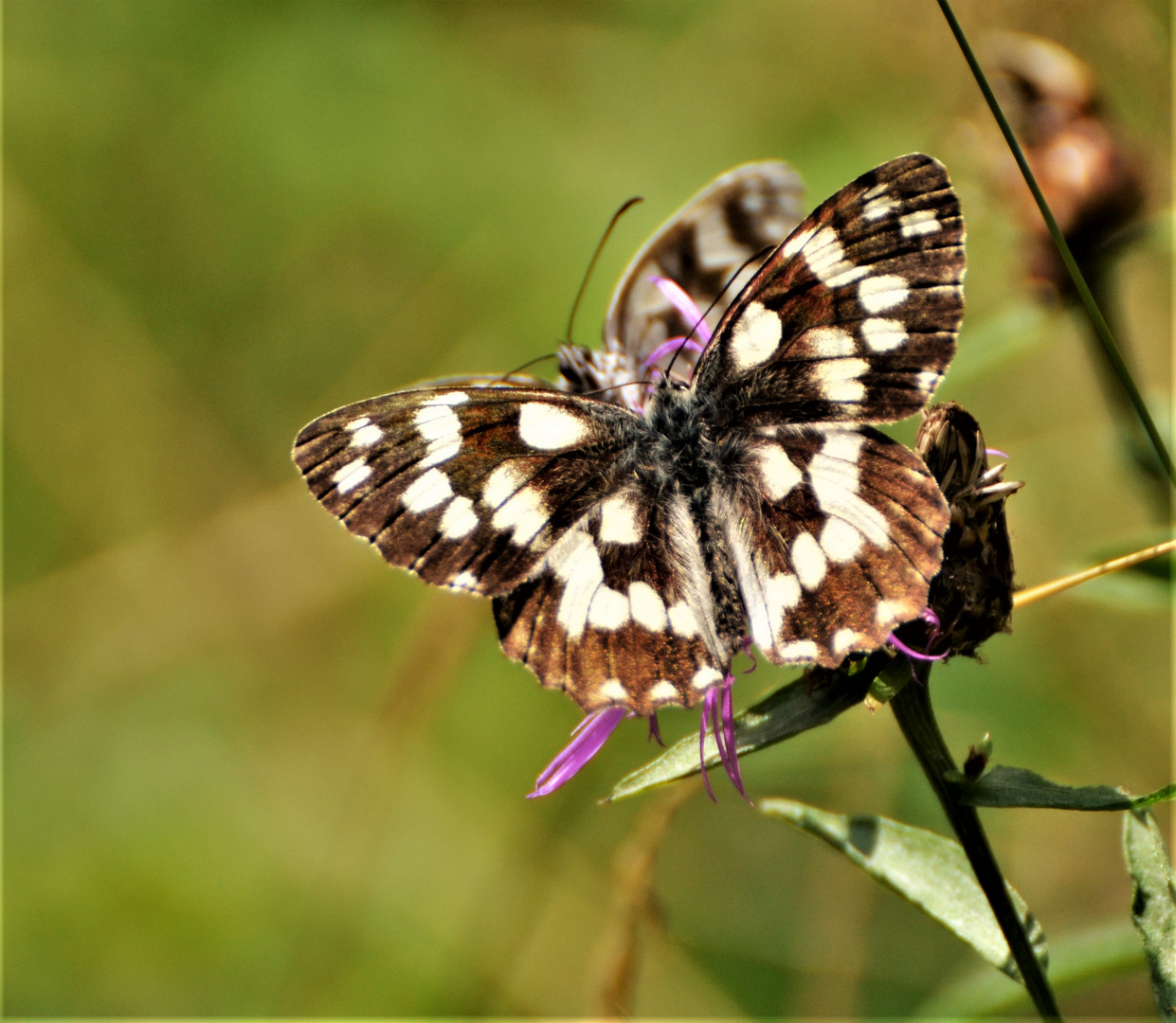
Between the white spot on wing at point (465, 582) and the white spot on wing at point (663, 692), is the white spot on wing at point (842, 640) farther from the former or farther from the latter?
the white spot on wing at point (465, 582)

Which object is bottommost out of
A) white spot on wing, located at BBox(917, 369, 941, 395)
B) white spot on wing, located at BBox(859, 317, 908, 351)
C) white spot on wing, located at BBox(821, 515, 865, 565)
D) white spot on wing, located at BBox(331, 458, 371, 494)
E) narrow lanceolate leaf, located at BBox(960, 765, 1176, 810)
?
narrow lanceolate leaf, located at BBox(960, 765, 1176, 810)

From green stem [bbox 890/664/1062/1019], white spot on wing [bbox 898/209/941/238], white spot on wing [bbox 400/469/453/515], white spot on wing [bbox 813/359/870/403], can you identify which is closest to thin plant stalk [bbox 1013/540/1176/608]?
green stem [bbox 890/664/1062/1019]

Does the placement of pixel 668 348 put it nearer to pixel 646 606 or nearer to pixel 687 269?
pixel 687 269

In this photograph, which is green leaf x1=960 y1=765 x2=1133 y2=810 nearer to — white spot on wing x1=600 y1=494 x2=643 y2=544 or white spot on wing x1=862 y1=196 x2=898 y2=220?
white spot on wing x1=600 y1=494 x2=643 y2=544

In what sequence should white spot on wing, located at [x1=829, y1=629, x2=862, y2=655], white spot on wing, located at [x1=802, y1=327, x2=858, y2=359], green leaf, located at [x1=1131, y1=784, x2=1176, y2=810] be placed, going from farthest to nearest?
white spot on wing, located at [x1=802, y1=327, x2=858, y2=359]
white spot on wing, located at [x1=829, y1=629, x2=862, y2=655]
green leaf, located at [x1=1131, y1=784, x2=1176, y2=810]

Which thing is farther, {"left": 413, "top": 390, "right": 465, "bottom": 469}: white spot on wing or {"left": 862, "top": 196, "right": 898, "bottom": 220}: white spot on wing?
{"left": 413, "top": 390, "right": 465, "bottom": 469}: white spot on wing

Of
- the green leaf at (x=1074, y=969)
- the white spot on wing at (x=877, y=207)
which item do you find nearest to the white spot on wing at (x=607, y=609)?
the white spot on wing at (x=877, y=207)

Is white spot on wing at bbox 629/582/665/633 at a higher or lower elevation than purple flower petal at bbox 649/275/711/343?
lower
